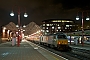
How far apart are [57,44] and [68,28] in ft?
481

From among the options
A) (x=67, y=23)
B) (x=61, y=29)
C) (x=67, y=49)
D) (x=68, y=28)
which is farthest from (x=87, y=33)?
(x=67, y=23)

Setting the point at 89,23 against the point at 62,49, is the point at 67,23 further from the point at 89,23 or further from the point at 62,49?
the point at 62,49

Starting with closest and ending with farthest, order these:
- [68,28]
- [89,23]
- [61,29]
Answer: [89,23]
[61,29]
[68,28]

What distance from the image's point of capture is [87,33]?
229 ft

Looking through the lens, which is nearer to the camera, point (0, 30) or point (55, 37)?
point (55, 37)

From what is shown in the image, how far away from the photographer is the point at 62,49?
37781 millimetres

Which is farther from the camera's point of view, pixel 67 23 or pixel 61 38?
pixel 67 23

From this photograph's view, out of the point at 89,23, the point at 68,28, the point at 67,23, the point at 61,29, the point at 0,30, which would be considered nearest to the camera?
the point at 0,30

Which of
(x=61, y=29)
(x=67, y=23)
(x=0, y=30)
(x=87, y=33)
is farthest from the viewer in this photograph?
(x=67, y=23)

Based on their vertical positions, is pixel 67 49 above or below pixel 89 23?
below

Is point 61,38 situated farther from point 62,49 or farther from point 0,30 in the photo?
point 0,30

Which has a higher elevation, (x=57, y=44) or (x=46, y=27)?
(x=46, y=27)

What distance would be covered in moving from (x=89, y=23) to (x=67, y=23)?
94.8 m

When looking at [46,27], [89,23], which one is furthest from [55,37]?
[46,27]
